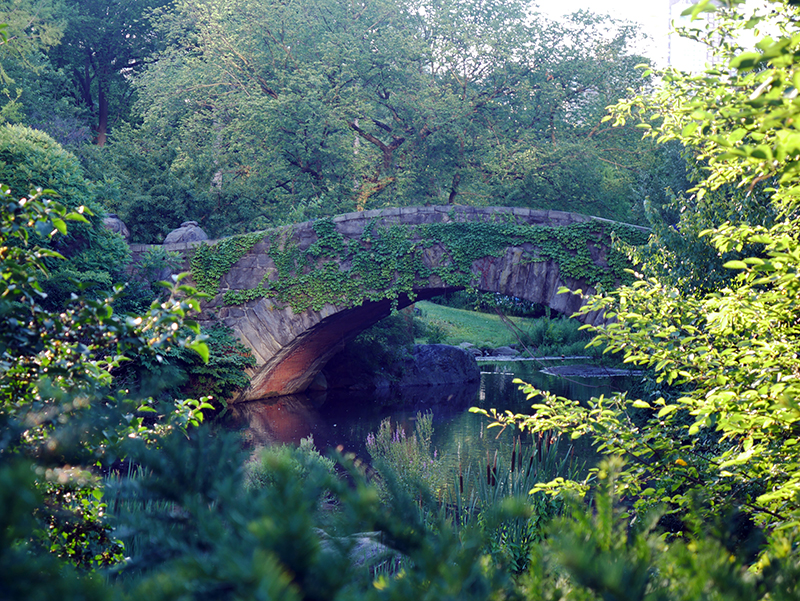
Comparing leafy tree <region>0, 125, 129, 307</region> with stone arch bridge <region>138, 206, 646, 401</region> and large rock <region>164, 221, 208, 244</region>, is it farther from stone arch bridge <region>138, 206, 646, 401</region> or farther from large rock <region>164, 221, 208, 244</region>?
large rock <region>164, 221, 208, 244</region>

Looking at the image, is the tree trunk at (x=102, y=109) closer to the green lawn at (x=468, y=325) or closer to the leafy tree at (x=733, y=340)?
the green lawn at (x=468, y=325)

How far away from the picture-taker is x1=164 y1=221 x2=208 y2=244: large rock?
11852 mm

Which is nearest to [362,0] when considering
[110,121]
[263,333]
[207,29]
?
[207,29]

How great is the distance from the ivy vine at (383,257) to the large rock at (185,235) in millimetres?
862

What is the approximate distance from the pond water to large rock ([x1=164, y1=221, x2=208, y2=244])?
3.06 m

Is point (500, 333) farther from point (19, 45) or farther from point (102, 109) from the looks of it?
point (19, 45)

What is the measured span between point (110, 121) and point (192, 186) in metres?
15.0

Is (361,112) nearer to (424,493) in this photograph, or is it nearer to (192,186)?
(192,186)

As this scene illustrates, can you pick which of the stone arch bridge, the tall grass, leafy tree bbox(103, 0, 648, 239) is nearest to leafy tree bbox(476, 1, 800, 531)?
the tall grass

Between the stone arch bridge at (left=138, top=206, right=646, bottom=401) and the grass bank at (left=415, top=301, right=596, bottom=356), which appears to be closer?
the stone arch bridge at (left=138, top=206, right=646, bottom=401)

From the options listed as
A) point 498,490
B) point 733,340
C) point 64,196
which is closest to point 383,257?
point 64,196

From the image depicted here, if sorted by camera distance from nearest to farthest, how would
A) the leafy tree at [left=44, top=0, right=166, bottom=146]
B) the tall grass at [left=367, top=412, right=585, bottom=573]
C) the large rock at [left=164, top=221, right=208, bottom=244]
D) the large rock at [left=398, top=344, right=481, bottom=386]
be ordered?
1. the tall grass at [left=367, top=412, right=585, bottom=573]
2. the large rock at [left=164, top=221, right=208, bottom=244]
3. the large rock at [left=398, top=344, right=481, bottom=386]
4. the leafy tree at [left=44, top=0, right=166, bottom=146]

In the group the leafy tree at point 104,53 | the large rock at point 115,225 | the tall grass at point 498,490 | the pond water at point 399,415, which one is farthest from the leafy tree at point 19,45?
the tall grass at point 498,490

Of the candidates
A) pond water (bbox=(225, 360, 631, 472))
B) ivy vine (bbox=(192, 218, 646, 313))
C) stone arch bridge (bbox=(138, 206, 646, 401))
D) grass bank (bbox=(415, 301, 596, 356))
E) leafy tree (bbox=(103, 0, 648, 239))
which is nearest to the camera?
pond water (bbox=(225, 360, 631, 472))
